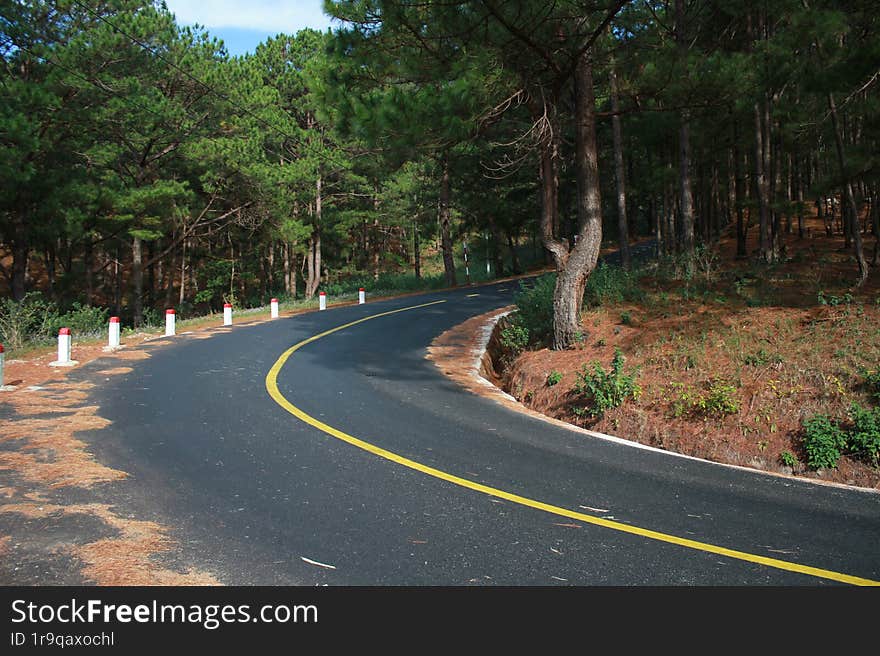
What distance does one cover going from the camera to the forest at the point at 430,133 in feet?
35.7

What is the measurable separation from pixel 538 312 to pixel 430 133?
514cm

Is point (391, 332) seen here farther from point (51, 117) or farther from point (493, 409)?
point (51, 117)

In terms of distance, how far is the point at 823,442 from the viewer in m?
6.75

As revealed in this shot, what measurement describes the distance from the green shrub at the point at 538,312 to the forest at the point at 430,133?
162 centimetres

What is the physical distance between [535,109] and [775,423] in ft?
24.6

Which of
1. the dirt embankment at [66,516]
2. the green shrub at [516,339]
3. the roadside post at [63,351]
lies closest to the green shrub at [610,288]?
the green shrub at [516,339]

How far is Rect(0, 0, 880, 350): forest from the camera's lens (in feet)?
35.7

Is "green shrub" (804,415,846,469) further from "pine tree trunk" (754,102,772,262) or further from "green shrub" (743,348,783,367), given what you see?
"pine tree trunk" (754,102,772,262)

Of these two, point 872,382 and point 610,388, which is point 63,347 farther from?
point 872,382

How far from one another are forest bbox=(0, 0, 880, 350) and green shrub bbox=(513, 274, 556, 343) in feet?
5.32

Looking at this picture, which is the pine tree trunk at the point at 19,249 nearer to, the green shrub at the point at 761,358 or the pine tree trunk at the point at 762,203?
the green shrub at the point at 761,358

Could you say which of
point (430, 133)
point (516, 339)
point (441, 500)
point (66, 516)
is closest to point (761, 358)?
point (516, 339)
